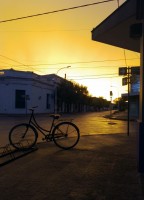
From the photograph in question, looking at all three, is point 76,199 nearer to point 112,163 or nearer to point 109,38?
point 112,163

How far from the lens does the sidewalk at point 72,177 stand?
5.79m

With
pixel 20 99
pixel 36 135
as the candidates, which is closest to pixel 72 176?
pixel 36 135

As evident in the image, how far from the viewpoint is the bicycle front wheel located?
11.2 metres

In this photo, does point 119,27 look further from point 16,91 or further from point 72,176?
point 16,91

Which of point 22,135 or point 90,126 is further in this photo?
point 90,126

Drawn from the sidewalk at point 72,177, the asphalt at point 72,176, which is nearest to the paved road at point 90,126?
the asphalt at point 72,176

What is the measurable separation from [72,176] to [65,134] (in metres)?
4.19

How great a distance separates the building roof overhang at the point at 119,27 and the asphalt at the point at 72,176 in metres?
2.95

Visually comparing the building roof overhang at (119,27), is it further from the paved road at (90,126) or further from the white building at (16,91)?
the white building at (16,91)

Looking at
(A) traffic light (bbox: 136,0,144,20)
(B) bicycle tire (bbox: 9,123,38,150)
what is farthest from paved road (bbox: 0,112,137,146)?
(A) traffic light (bbox: 136,0,144,20)

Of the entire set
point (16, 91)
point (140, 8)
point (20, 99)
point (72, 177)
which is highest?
point (16, 91)

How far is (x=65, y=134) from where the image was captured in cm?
1123

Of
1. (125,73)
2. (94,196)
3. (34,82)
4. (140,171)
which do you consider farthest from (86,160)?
(34,82)

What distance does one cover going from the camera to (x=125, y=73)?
16188mm
